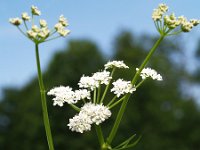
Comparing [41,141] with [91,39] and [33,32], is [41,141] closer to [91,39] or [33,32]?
[91,39]

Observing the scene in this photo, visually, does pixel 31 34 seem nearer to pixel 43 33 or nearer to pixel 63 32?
pixel 43 33

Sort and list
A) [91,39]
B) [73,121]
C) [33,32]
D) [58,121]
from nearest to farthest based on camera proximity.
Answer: [33,32] → [73,121] → [58,121] → [91,39]

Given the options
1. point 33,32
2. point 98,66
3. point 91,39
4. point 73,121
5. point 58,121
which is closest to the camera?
point 33,32

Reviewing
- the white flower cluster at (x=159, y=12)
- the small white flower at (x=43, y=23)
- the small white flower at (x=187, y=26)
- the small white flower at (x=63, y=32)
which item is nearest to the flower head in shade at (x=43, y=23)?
the small white flower at (x=43, y=23)

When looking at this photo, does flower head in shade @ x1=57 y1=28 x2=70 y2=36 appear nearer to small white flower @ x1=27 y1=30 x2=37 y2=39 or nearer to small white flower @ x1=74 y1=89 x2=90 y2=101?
small white flower @ x1=27 y1=30 x2=37 y2=39

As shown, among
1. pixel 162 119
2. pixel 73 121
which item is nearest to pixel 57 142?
pixel 162 119

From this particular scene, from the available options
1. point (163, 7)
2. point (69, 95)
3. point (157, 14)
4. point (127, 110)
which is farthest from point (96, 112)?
point (127, 110)
